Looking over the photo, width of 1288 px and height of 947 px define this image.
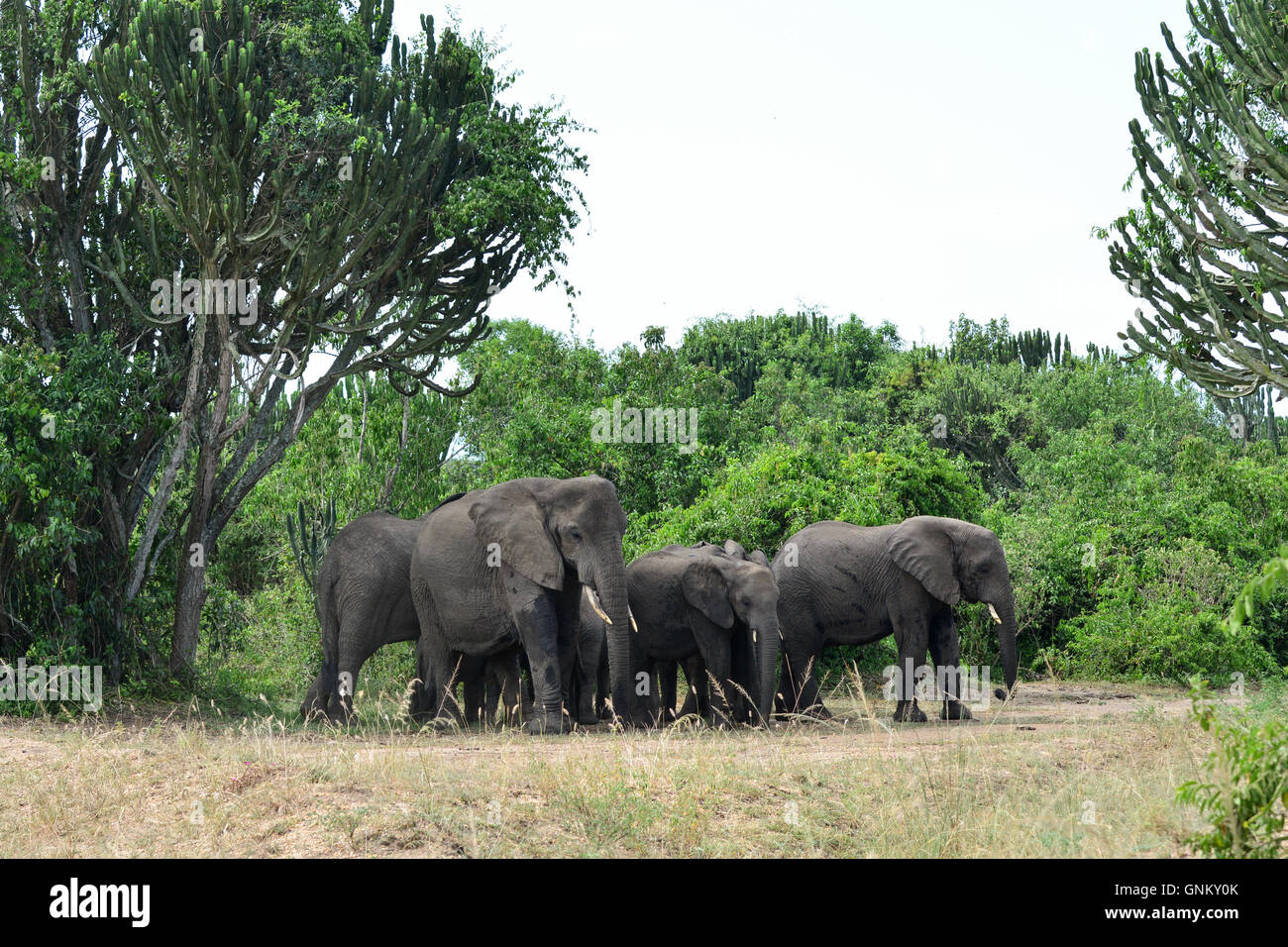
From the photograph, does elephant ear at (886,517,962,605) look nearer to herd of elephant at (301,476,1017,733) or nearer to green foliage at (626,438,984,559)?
herd of elephant at (301,476,1017,733)

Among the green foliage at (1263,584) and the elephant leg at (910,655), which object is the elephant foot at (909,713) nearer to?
the elephant leg at (910,655)

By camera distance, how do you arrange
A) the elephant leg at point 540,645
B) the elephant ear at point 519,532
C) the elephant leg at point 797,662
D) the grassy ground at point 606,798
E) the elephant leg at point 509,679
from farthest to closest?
1. the elephant leg at point 797,662
2. the elephant leg at point 509,679
3. the elephant ear at point 519,532
4. the elephant leg at point 540,645
5. the grassy ground at point 606,798

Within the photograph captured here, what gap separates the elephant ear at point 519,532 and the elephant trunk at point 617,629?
1.82 ft

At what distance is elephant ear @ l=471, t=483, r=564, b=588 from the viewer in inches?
531

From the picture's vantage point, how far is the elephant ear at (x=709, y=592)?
14.1m

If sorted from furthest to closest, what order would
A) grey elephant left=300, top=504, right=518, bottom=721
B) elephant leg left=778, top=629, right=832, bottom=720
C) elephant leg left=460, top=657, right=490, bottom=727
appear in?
elephant leg left=778, top=629, right=832, bottom=720 < grey elephant left=300, top=504, right=518, bottom=721 < elephant leg left=460, top=657, right=490, bottom=727

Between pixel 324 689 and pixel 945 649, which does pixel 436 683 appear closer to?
pixel 324 689

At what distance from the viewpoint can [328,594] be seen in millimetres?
15805

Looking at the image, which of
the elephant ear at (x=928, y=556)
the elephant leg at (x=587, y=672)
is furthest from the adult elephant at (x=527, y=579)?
the elephant ear at (x=928, y=556)

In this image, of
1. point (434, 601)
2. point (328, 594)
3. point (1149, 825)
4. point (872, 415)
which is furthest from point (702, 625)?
point (872, 415)

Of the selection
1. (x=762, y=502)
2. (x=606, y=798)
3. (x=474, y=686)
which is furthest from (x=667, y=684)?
(x=606, y=798)

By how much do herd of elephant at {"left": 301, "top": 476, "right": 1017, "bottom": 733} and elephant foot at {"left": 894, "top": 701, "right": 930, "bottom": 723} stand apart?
2 cm

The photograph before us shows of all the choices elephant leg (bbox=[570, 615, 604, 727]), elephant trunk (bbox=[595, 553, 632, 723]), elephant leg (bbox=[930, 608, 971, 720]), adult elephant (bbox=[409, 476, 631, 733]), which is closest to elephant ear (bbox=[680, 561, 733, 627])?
adult elephant (bbox=[409, 476, 631, 733])

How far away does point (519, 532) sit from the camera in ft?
45.0
